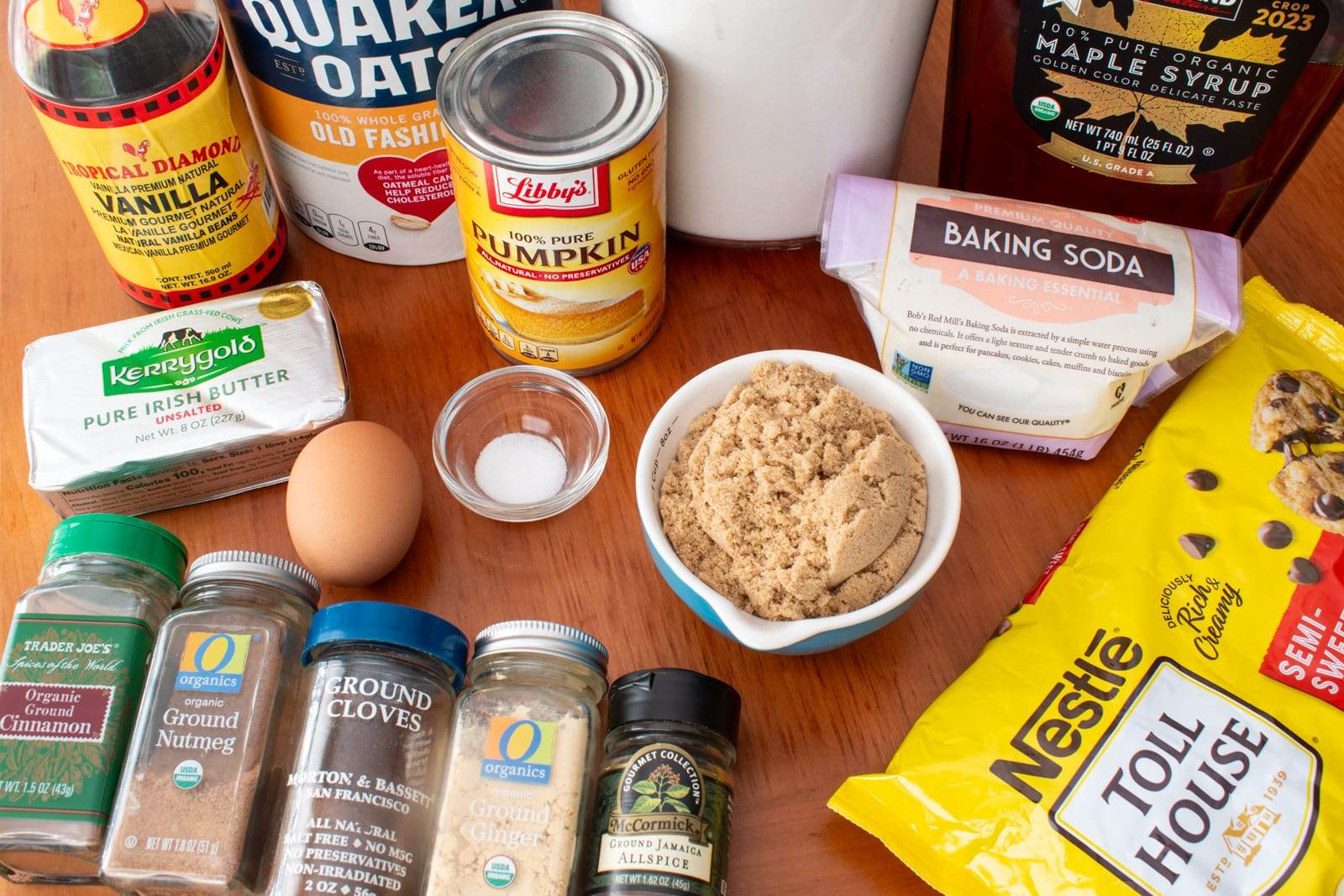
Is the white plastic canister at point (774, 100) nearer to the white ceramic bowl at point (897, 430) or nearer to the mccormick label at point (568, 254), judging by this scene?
the mccormick label at point (568, 254)

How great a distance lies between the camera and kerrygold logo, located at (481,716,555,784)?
63 cm

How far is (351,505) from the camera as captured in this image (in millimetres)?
706

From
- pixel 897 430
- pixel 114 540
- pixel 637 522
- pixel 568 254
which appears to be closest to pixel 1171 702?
pixel 897 430

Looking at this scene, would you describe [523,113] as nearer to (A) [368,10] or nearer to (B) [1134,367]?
(A) [368,10]

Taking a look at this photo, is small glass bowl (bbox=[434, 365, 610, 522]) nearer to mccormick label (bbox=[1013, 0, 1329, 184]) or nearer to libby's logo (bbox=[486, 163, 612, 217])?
libby's logo (bbox=[486, 163, 612, 217])

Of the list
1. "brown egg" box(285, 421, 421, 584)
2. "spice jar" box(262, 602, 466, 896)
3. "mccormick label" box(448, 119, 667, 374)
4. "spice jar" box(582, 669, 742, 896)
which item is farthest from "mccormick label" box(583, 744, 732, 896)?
"mccormick label" box(448, 119, 667, 374)

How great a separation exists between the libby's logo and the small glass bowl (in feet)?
0.48

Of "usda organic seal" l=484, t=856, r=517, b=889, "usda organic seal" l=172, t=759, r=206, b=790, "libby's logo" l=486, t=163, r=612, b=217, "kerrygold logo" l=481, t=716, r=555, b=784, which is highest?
"libby's logo" l=486, t=163, r=612, b=217

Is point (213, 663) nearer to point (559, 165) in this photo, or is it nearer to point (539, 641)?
point (539, 641)

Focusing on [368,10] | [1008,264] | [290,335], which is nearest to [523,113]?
[368,10]

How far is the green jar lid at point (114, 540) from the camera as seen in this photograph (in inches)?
26.7

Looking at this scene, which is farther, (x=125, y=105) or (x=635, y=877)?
(x=125, y=105)

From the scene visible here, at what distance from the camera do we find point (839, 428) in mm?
712

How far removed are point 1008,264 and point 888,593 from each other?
0.25 meters
